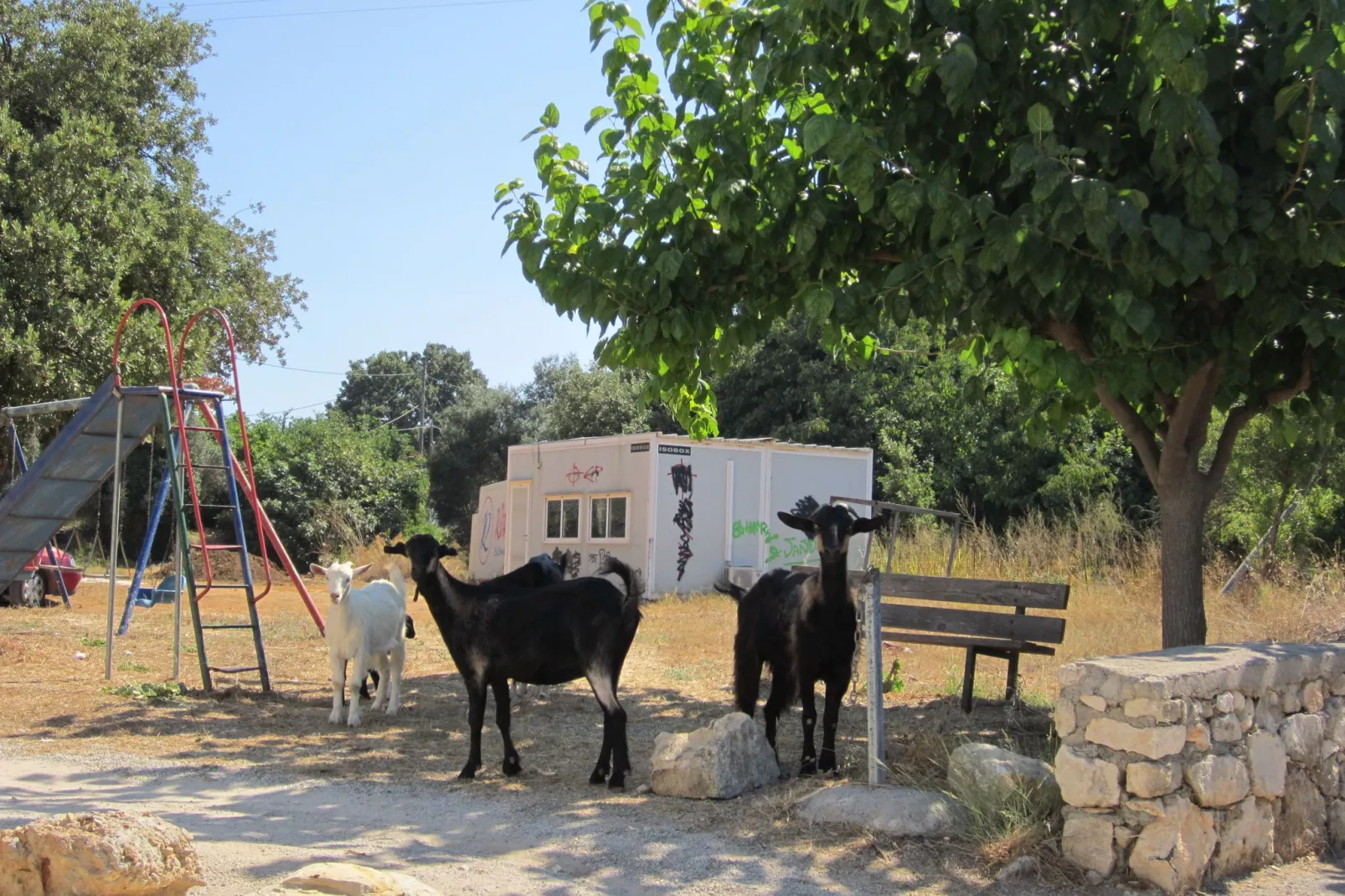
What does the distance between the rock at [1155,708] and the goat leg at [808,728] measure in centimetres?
262

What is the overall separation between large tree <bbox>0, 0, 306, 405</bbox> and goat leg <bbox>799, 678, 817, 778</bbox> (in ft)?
49.3

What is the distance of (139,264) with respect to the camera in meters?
20.4

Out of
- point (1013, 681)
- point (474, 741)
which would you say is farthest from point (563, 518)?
point (474, 741)

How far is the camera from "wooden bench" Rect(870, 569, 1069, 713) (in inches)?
368

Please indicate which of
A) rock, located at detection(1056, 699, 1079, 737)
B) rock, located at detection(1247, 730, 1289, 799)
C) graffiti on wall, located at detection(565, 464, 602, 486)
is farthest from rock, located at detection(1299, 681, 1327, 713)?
graffiti on wall, located at detection(565, 464, 602, 486)

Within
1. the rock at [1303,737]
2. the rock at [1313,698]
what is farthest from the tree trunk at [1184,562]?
the rock at [1303,737]

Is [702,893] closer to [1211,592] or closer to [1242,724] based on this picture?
[1242,724]

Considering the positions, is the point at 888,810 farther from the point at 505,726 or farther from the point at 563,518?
the point at 563,518

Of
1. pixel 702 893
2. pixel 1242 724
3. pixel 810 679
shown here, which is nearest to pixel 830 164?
pixel 810 679

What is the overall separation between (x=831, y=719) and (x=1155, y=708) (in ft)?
8.86

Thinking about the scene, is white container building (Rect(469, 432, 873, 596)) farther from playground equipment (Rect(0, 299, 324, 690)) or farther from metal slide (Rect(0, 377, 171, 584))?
metal slide (Rect(0, 377, 171, 584))

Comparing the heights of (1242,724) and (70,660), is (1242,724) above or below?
→ above

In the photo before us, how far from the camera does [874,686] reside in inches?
274

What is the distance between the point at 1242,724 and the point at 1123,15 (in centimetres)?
380
